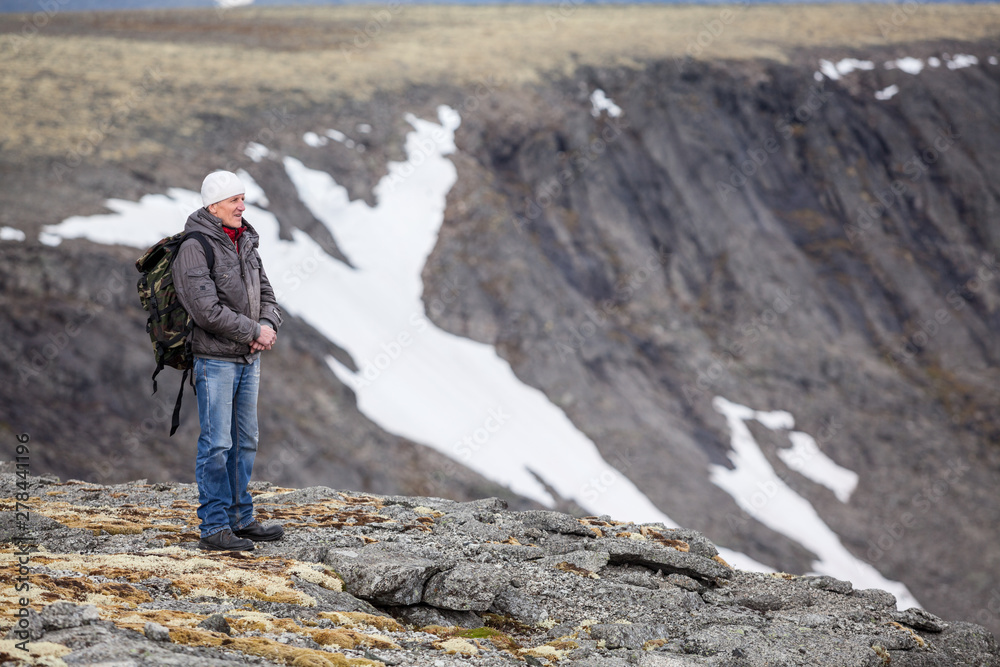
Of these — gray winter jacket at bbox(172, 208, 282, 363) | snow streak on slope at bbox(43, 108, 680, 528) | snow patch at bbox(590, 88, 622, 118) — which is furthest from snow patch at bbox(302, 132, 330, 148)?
gray winter jacket at bbox(172, 208, 282, 363)

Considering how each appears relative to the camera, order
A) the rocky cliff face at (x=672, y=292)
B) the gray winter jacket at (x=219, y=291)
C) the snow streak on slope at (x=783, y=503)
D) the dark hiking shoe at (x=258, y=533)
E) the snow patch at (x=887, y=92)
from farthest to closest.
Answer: the snow patch at (x=887, y=92), the snow streak on slope at (x=783, y=503), the rocky cliff face at (x=672, y=292), the dark hiking shoe at (x=258, y=533), the gray winter jacket at (x=219, y=291)

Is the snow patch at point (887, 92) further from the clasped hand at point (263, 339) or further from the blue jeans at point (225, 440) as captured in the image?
the blue jeans at point (225, 440)

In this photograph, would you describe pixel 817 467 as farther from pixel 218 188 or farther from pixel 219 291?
pixel 218 188

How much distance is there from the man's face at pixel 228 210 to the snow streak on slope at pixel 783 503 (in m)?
37.5

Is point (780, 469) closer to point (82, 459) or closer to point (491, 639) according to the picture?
point (82, 459)

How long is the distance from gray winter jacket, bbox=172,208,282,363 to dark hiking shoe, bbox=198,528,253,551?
2.16m

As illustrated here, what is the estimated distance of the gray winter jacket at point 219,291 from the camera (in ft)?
28.6

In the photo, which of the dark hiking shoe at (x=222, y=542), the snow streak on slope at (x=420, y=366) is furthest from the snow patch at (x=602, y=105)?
the dark hiking shoe at (x=222, y=542)

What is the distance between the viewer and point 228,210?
905 cm

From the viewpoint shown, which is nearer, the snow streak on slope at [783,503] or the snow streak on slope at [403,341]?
the snow streak on slope at [403,341]

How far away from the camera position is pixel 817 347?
52656 millimetres

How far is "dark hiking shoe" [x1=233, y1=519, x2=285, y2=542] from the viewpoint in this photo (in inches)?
394

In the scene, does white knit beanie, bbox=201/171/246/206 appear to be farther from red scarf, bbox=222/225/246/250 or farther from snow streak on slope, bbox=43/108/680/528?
snow streak on slope, bbox=43/108/680/528

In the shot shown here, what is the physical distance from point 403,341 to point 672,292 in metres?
21.1
